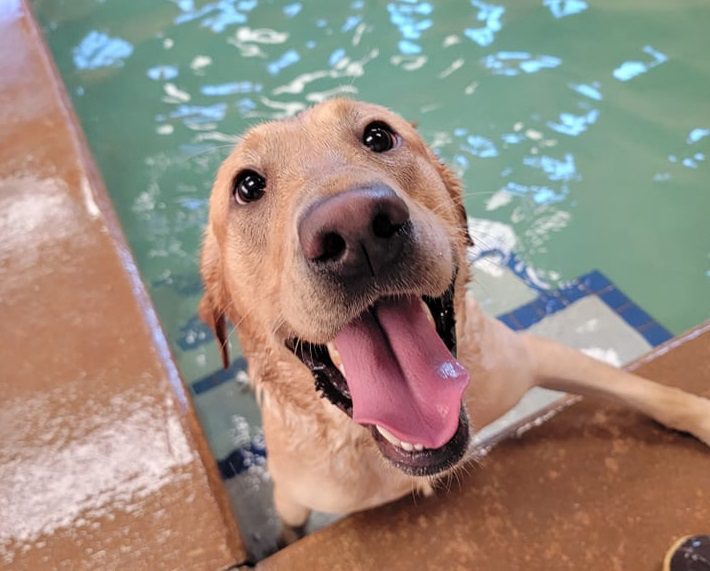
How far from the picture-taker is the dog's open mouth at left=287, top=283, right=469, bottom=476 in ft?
6.52

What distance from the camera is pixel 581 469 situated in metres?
2.43

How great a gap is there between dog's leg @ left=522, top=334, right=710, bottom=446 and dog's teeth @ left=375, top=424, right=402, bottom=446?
890 mm

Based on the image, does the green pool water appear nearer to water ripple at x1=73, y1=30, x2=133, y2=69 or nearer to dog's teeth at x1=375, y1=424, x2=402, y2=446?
water ripple at x1=73, y1=30, x2=133, y2=69

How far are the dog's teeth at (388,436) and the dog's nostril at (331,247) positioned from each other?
529 millimetres

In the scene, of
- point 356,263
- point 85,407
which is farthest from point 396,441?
point 85,407

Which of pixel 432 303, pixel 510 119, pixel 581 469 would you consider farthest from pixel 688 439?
pixel 510 119

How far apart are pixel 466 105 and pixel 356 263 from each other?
12.2ft

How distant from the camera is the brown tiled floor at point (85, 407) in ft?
7.93

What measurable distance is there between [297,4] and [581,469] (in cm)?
487

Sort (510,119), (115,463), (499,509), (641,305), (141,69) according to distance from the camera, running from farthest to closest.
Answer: (141,69) → (510,119) → (641,305) → (115,463) → (499,509)

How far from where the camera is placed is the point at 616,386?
2551mm

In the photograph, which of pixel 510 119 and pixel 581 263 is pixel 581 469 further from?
pixel 510 119

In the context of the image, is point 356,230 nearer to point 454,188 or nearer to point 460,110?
point 454,188

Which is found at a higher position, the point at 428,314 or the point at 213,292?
the point at 428,314
